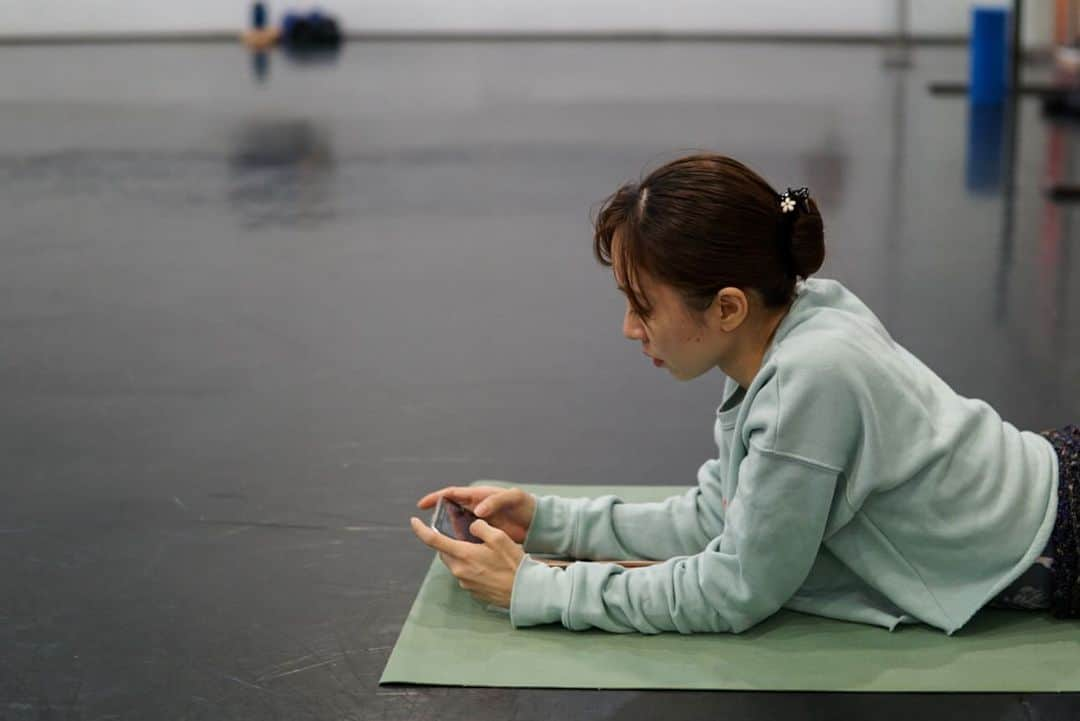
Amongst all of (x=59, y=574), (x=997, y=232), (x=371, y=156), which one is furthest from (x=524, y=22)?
(x=59, y=574)

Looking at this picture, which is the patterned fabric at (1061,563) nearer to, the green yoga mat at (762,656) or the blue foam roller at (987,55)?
the green yoga mat at (762,656)

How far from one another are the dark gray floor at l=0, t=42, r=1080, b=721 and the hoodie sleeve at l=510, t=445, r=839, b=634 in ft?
0.44

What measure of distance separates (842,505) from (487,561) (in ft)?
1.48

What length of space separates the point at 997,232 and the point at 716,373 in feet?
5.47

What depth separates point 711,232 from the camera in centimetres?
162

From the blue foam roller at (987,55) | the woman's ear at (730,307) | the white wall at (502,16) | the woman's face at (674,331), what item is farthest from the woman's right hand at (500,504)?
the white wall at (502,16)

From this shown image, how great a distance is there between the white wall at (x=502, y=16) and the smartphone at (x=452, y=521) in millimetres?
9143

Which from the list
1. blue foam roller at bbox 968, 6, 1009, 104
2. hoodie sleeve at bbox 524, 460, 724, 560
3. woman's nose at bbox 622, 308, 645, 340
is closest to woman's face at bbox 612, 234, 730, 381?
woman's nose at bbox 622, 308, 645, 340

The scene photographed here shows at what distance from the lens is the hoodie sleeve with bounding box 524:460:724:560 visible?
2.01 m

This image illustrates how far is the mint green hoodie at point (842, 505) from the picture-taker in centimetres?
163

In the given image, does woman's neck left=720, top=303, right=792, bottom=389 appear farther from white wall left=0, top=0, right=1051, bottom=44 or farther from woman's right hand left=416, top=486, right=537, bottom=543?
white wall left=0, top=0, right=1051, bottom=44

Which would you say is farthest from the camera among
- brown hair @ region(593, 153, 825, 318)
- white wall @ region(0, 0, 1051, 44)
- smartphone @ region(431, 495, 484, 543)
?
white wall @ region(0, 0, 1051, 44)

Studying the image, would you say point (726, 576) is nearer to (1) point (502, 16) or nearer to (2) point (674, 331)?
(2) point (674, 331)

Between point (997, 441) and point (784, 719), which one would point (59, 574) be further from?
point (997, 441)
